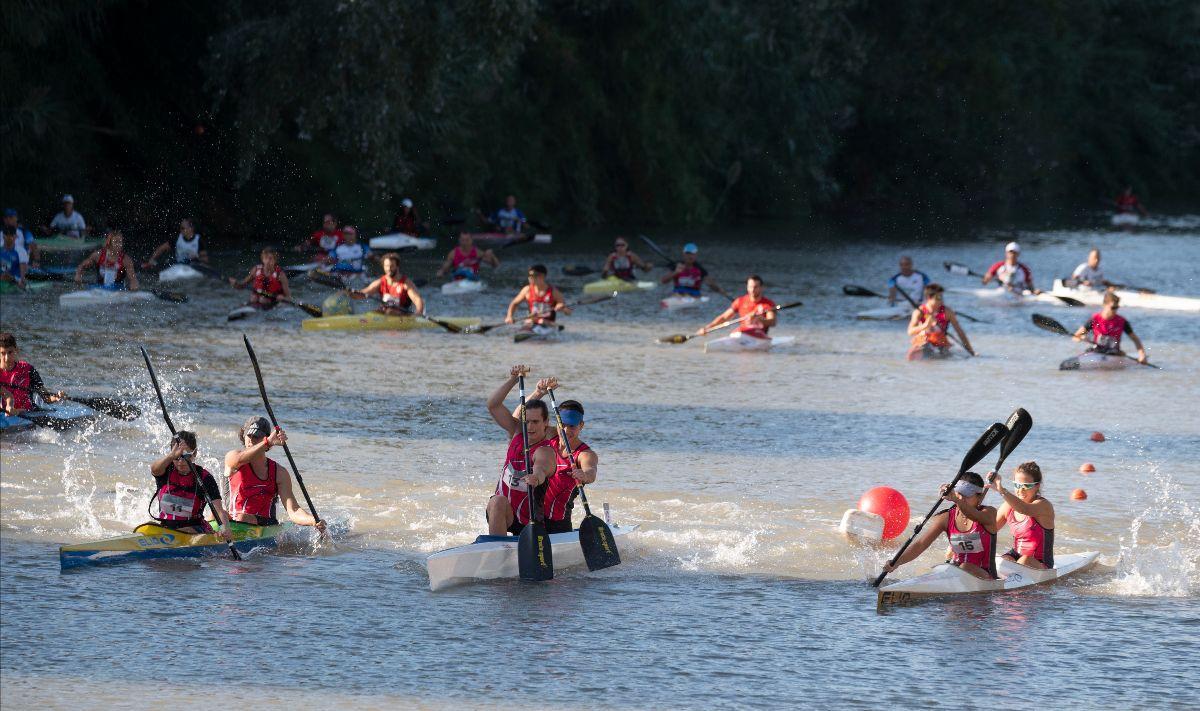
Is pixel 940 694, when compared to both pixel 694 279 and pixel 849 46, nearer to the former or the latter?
pixel 694 279

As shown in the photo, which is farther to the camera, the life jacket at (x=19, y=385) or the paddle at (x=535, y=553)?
the life jacket at (x=19, y=385)

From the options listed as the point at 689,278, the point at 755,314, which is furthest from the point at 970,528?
the point at 689,278

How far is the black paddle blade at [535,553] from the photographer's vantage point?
1078 centimetres

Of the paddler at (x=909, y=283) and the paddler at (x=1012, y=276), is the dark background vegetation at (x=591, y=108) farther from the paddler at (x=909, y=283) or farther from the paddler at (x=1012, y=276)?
the paddler at (x=1012, y=276)

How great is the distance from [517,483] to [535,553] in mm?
662

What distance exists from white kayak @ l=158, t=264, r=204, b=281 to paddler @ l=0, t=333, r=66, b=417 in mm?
12955

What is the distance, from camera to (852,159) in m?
57.8

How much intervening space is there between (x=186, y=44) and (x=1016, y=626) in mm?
29500

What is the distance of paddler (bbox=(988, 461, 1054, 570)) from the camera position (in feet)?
35.1

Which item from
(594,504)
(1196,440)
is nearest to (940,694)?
(594,504)

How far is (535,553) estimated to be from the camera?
10.8m

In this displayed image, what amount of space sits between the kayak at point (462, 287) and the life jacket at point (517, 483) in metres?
17.3

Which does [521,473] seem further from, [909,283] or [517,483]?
[909,283]

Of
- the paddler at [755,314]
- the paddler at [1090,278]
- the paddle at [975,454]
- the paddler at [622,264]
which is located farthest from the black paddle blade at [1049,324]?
the paddle at [975,454]
